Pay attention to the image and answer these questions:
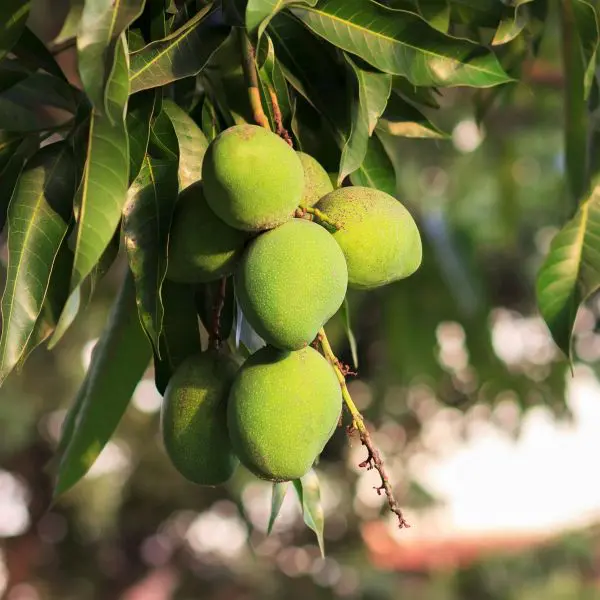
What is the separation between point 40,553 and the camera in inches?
132

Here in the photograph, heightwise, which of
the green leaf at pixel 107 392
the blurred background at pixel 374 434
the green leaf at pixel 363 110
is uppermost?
the green leaf at pixel 363 110

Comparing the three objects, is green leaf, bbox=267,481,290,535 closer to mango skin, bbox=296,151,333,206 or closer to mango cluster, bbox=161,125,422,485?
mango cluster, bbox=161,125,422,485

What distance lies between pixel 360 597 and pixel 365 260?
3.28 metres

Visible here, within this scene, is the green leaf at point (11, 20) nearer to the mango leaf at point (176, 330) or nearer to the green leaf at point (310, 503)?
the mango leaf at point (176, 330)

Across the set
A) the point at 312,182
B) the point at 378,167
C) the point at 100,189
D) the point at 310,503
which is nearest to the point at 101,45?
the point at 100,189

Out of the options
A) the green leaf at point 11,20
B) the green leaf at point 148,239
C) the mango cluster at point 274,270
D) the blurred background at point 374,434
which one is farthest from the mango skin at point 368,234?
the blurred background at point 374,434

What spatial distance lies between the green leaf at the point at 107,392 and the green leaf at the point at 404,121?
299 millimetres

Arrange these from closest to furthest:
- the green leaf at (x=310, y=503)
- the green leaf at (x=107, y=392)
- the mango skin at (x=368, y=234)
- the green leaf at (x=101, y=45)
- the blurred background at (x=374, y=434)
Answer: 1. the green leaf at (x=101, y=45)
2. the mango skin at (x=368, y=234)
3. the green leaf at (x=310, y=503)
4. the green leaf at (x=107, y=392)
5. the blurred background at (x=374, y=434)

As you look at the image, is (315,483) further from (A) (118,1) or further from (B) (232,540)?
(B) (232,540)

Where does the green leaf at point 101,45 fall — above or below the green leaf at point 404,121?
above

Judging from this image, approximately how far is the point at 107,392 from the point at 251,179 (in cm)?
38

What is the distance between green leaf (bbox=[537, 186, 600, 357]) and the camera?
0.73m

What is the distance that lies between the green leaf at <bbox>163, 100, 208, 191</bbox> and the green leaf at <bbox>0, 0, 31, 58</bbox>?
0.11 m

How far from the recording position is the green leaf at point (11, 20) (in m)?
0.62
